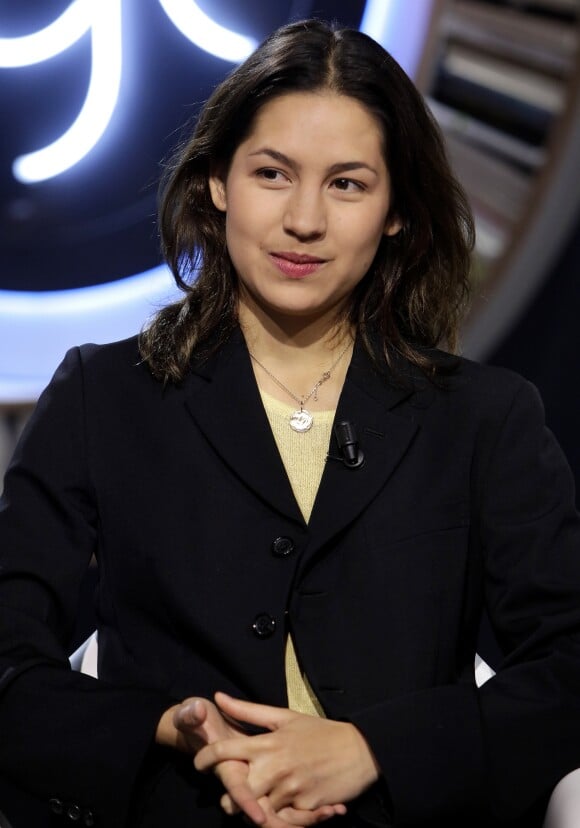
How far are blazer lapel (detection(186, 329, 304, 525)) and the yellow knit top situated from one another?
0.14ft

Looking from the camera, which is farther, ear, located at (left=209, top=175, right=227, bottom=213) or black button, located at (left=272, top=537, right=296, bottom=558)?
ear, located at (left=209, top=175, right=227, bottom=213)

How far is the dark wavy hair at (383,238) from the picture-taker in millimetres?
1675

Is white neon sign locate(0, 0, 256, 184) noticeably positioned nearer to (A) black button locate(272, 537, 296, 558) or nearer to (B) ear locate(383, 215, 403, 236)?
(B) ear locate(383, 215, 403, 236)

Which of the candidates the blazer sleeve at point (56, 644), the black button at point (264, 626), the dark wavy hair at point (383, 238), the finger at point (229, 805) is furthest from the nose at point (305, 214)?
the finger at point (229, 805)

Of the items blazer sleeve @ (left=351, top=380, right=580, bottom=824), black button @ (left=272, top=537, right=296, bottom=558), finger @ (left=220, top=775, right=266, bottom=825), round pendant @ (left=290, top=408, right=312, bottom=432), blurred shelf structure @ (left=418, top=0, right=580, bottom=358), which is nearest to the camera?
finger @ (left=220, top=775, right=266, bottom=825)

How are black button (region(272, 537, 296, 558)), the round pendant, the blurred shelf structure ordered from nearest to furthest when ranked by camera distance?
black button (region(272, 537, 296, 558)) < the round pendant < the blurred shelf structure

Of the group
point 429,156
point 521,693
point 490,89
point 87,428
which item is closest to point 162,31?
point 490,89

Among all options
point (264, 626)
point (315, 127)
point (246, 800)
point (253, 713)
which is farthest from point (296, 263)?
point (246, 800)

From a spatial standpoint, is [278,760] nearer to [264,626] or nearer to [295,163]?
[264,626]

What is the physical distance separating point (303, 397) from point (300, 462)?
4.3 inches

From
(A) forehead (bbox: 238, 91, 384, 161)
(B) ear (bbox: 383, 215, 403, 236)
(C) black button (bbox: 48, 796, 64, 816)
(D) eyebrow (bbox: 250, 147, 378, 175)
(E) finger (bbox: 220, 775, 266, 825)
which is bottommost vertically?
(C) black button (bbox: 48, 796, 64, 816)

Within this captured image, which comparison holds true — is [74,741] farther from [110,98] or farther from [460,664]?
[110,98]

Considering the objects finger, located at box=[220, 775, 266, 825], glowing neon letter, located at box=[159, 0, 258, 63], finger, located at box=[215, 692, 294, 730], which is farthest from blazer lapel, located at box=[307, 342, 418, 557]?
glowing neon letter, located at box=[159, 0, 258, 63]

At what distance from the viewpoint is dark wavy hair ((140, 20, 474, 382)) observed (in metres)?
1.67
